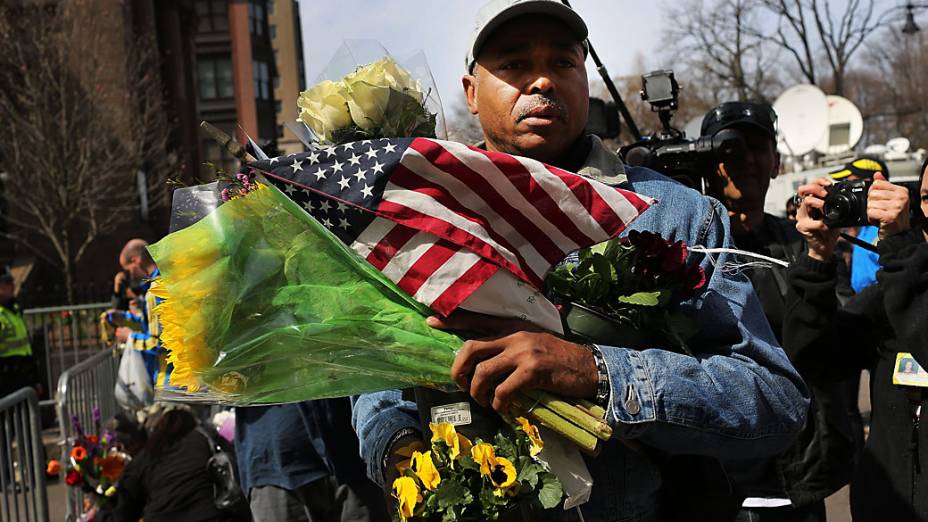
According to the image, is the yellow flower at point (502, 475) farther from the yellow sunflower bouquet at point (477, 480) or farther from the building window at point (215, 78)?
the building window at point (215, 78)

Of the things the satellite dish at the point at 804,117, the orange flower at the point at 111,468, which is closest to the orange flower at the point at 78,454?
the orange flower at the point at 111,468

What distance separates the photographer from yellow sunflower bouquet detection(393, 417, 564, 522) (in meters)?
1.88

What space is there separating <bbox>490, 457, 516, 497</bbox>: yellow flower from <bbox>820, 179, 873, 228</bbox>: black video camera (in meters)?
1.85

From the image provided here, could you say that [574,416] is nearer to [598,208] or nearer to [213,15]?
[598,208]

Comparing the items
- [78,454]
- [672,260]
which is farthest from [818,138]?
[672,260]

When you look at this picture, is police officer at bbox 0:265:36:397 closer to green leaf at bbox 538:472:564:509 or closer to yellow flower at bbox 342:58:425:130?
yellow flower at bbox 342:58:425:130

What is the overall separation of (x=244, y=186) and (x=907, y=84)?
52740 millimetres

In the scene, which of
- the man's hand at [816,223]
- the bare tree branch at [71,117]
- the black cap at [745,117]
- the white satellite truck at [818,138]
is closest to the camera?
the man's hand at [816,223]

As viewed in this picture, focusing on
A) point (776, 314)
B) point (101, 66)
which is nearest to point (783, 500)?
point (776, 314)

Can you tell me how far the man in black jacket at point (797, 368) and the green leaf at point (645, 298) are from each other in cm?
78

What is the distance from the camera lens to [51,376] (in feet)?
39.6

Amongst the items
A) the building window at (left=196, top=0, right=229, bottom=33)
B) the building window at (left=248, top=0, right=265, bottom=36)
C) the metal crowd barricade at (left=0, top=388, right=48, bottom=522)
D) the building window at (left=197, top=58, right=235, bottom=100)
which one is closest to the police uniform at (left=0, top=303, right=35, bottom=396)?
the metal crowd barricade at (left=0, top=388, right=48, bottom=522)

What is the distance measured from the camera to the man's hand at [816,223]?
10.8 ft

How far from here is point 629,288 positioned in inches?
79.0
